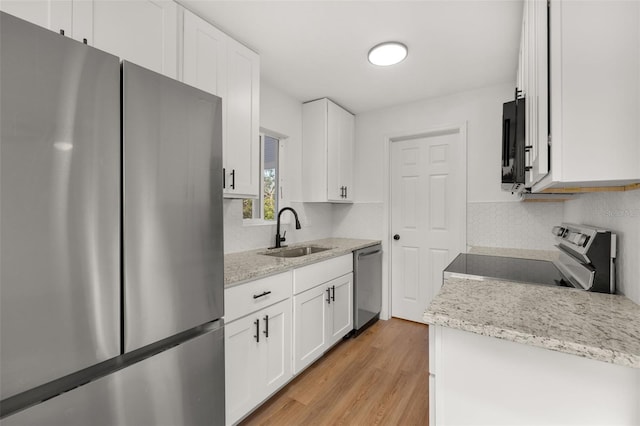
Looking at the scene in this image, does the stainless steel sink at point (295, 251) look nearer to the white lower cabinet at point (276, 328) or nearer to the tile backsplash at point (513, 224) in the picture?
the white lower cabinet at point (276, 328)

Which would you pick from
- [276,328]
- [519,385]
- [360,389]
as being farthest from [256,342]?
[519,385]

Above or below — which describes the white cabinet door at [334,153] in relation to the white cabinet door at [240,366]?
above

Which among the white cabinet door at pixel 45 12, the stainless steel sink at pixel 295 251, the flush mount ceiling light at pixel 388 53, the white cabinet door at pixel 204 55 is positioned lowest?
the stainless steel sink at pixel 295 251

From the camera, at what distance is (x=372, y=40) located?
2.03 m

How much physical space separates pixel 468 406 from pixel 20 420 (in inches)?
51.0

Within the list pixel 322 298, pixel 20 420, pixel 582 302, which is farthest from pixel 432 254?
pixel 20 420

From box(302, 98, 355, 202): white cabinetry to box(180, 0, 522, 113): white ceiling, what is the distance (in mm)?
247

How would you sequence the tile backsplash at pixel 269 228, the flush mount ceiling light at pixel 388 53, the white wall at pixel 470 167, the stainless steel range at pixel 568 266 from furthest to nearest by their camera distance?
1. the white wall at pixel 470 167
2. the tile backsplash at pixel 269 228
3. the flush mount ceiling light at pixel 388 53
4. the stainless steel range at pixel 568 266

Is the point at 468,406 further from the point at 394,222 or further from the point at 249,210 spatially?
the point at 394,222

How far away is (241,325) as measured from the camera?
162 centimetres

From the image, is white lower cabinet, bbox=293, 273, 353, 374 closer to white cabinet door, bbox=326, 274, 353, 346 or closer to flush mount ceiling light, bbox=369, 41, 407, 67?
white cabinet door, bbox=326, 274, 353, 346

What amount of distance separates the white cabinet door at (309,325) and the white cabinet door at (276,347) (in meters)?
0.08

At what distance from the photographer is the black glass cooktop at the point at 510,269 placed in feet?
4.83

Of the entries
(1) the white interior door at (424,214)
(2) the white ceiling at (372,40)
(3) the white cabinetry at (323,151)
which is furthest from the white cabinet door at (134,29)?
(1) the white interior door at (424,214)
